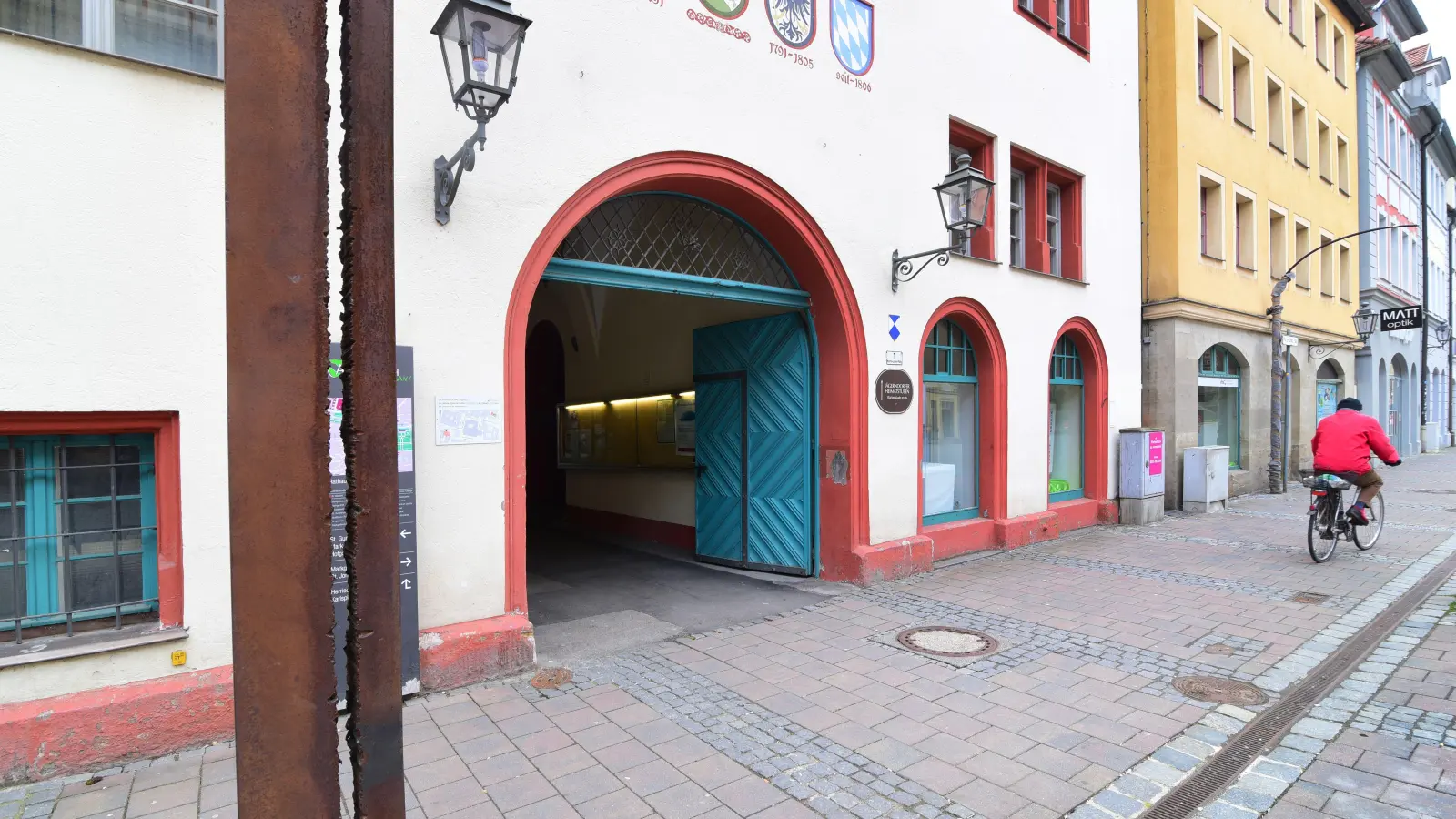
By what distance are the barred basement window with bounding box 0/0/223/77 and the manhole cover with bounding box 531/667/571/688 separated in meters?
3.96

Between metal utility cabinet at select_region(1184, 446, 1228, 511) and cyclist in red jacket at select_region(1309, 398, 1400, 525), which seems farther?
metal utility cabinet at select_region(1184, 446, 1228, 511)

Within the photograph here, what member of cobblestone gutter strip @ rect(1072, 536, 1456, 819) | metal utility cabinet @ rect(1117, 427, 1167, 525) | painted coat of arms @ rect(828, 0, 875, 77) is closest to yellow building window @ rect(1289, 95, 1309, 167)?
metal utility cabinet @ rect(1117, 427, 1167, 525)

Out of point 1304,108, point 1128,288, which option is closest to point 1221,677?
point 1128,288

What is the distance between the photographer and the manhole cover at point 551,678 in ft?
16.1

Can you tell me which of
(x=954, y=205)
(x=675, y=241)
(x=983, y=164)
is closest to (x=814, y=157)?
(x=954, y=205)

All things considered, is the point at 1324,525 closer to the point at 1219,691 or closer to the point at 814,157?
the point at 1219,691

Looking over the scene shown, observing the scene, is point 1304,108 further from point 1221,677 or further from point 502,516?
point 502,516

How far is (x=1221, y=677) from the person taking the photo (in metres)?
5.09

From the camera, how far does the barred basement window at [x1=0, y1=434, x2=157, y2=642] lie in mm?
3826

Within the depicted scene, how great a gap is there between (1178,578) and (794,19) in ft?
22.2

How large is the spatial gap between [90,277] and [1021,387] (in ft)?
30.3

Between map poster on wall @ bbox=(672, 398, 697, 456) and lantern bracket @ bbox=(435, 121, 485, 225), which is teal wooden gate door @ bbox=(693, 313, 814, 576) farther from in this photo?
lantern bracket @ bbox=(435, 121, 485, 225)

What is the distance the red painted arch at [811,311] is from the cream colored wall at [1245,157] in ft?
26.5

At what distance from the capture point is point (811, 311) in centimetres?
791
